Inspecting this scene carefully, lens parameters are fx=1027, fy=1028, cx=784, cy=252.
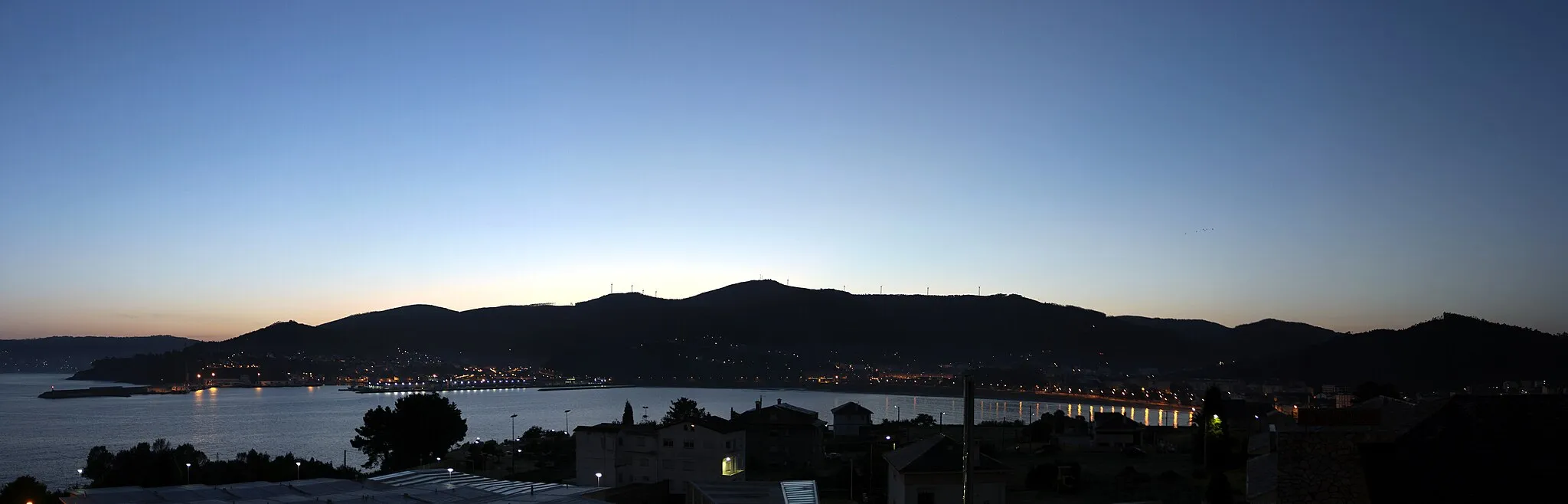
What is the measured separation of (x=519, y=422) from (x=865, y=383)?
80317mm

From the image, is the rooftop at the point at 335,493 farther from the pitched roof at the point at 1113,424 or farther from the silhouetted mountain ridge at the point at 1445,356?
the silhouetted mountain ridge at the point at 1445,356

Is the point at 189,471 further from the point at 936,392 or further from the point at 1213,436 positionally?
the point at 936,392

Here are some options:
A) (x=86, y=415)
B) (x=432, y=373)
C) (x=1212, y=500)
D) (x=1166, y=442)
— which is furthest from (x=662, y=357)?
(x=1212, y=500)

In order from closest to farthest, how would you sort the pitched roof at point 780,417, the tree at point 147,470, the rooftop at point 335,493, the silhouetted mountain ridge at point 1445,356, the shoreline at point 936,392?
the rooftop at point 335,493 → the tree at point 147,470 → the pitched roof at point 780,417 → the silhouetted mountain ridge at point 1445,356 → the shoreline at point 936,392

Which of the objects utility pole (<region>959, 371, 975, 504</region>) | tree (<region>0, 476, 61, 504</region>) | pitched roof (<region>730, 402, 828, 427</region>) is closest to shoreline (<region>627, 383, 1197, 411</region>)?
pitched roof (<region>730, 402, 828, 427</region>)

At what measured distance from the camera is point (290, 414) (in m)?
104

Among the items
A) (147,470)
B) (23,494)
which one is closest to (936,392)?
(147,470)

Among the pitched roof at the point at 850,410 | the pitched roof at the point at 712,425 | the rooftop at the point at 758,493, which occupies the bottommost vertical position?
the pitched roof at the point at 850,410

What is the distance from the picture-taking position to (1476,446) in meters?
6.57

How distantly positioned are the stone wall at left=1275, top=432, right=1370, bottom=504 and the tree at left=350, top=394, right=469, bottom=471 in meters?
35.6

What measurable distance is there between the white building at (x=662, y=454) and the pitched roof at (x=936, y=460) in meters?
7.66

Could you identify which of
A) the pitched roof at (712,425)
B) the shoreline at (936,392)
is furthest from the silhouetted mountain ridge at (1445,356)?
the pitched roof at (712,425)

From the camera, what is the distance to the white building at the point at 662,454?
28.4 metres

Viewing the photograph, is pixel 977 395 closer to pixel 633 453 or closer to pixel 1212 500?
pixel 633 453
